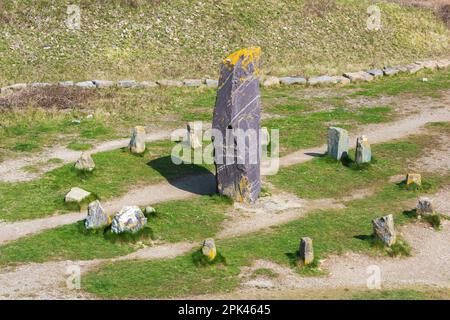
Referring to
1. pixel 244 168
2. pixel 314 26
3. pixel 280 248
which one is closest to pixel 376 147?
pixel 244 168

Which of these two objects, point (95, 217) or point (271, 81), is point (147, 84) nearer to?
point (271, 81)

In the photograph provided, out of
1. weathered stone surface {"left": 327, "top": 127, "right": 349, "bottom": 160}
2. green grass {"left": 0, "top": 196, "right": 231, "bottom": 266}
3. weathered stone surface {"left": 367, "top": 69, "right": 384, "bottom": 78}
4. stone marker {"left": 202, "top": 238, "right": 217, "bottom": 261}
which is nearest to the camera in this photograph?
stone marker {"left": 202, "top": 238, "right": 217, "bottom": 261}

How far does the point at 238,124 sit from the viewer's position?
83.3 ft

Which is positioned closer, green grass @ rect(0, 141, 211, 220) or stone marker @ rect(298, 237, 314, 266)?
stone marker @ rect(298, 237, 314, 266)

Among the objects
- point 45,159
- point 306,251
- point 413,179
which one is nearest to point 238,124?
point 306,251

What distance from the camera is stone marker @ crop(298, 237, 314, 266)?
2158cm

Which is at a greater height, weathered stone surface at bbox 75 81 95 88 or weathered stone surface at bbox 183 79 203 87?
weathered stone surface at bbox 75 81 95 88

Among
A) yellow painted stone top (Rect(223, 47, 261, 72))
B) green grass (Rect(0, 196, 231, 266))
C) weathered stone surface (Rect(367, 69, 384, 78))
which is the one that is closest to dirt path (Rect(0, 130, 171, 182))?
green grass (Rect(0, 196, 231, 266))

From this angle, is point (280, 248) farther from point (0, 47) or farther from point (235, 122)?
point (0, 47)

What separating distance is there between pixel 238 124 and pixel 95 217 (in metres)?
5.69

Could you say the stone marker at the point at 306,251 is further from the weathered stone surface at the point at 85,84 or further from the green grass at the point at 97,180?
the weathered stone surface at the point at 85,84

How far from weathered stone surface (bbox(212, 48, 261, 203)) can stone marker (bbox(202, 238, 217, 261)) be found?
189 inches

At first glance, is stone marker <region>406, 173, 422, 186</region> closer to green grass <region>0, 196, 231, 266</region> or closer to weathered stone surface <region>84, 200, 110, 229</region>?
green grass <region>0, 196, 231, 266</region>

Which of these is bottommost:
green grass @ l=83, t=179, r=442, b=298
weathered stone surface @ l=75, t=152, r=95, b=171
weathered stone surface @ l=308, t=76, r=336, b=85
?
green grass @ l=83, t=179, r=442, b=298
